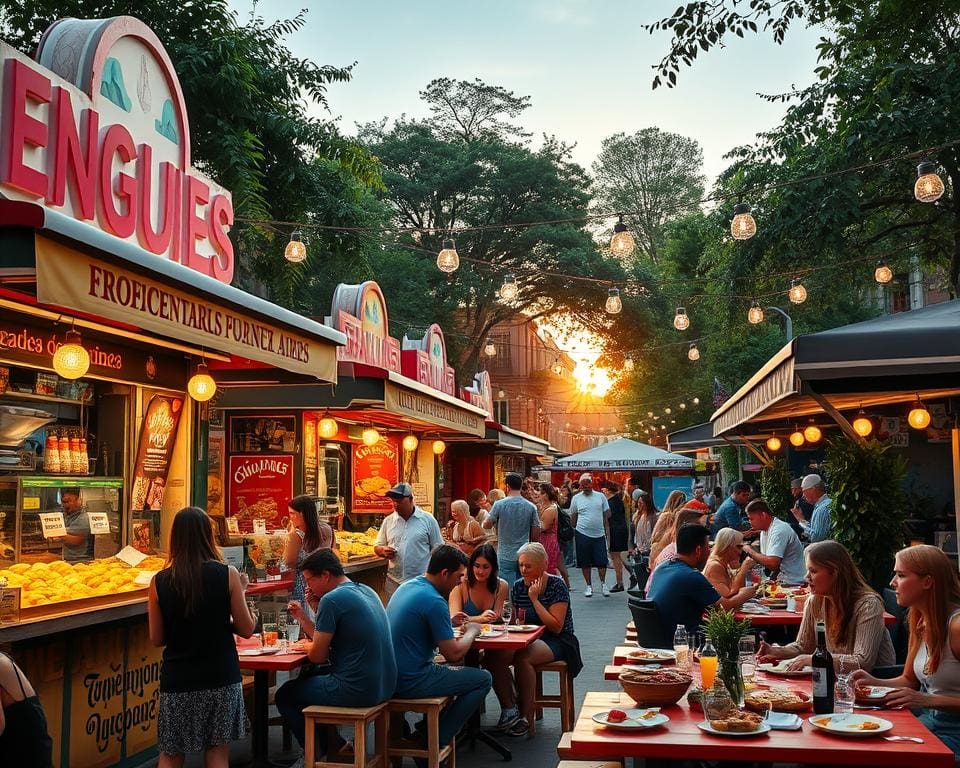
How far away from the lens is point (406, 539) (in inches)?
440

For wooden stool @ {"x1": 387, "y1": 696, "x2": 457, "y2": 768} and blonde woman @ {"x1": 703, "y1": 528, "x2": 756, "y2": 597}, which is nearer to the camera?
wooden stool @ {"x1": 387, "y1": 696, "x2": 457, "y2": 768}

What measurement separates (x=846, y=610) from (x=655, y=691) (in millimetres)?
1662

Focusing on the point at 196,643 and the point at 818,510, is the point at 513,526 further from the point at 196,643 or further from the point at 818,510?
the point at 196,643

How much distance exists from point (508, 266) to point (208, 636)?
30951mm

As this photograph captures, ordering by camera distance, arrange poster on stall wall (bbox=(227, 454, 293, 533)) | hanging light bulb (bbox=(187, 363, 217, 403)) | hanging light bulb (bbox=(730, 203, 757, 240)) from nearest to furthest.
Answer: hanging light bulb (bbox=(187, 363, 217, 403)) < hanging light bulb (bbox=(730, 203, 757, 240)) < poster on stall wall (bbox=(227, 454, 293, 533))

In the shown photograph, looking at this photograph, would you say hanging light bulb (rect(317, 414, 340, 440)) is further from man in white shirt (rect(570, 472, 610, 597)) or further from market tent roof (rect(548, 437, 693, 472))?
market tent roof (rect(548, 437, 693, 472))

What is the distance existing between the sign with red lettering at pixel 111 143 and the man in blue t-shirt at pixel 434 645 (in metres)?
3.25

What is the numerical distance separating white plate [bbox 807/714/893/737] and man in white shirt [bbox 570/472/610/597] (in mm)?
13897

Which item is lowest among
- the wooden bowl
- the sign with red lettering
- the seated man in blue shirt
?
the wooden bowl

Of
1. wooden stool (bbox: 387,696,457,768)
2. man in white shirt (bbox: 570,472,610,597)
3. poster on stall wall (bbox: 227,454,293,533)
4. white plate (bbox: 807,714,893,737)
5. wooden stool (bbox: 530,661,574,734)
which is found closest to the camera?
white plate (bbox: 807,714,893,737)

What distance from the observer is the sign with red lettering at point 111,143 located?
6.88m

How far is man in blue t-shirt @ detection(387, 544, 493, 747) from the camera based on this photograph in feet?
22.6

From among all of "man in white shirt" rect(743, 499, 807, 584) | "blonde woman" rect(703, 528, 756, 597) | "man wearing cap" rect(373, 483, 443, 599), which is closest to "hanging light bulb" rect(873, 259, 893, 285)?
"man in white shirt" rect(743, 499, 807, 584)

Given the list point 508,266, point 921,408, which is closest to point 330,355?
point 921,408
